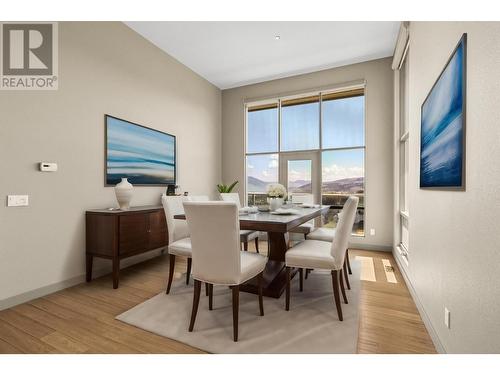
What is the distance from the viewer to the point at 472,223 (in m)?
1.16

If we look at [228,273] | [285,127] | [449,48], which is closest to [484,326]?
[228,273]

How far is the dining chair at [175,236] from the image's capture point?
238 cm

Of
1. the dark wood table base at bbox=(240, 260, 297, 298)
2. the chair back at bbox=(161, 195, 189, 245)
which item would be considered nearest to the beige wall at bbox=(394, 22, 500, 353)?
the dark wood table base at bbox=(240, 260, 297, 298)

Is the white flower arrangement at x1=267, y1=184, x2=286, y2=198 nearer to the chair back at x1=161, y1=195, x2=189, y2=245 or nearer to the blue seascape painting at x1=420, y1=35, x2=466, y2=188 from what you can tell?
the chair back at x1=161, y1=195, x2=189, y2=245

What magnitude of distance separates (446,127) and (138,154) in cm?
346

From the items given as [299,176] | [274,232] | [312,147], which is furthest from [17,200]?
[312,147]

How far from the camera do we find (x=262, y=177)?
528 centimetres

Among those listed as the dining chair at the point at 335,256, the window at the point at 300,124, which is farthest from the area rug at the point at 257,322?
the window at the point at 300,124

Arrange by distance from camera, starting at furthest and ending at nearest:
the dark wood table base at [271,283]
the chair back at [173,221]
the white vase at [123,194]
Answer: the white vase at [123,194], the chair back at [173,221], the dark wood table base at [271,283]

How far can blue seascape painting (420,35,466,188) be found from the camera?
1.26 meters

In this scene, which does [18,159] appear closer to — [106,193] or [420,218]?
[106,193]

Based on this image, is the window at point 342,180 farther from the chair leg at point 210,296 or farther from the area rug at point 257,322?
the chair leg at point 210,296

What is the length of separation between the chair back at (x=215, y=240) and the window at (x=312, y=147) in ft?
11.1
